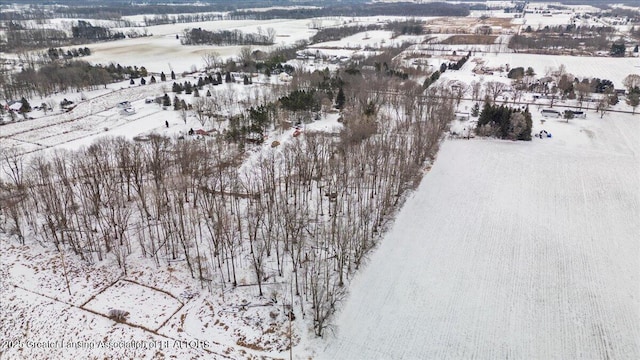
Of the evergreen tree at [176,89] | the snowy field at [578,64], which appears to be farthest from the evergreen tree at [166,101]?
the snowy field at [578,64]

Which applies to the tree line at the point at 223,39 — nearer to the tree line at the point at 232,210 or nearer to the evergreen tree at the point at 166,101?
the evergreen tree at the point at 166,101

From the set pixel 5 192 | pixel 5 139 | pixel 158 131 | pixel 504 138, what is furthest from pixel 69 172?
pixel 504 138

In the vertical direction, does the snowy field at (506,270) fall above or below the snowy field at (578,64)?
below

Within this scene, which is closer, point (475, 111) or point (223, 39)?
point (475, 111)

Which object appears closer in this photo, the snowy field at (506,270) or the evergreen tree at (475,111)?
the snowy field at (506,270)

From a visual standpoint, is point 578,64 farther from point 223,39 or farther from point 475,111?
point 223,39

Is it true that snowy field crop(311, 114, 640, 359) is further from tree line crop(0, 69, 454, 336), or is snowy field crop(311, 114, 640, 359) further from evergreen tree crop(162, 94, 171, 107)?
evergreen tree crop(162, 94, 171, 107)

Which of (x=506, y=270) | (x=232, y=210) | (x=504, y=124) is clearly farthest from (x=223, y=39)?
(x=506, y=270)

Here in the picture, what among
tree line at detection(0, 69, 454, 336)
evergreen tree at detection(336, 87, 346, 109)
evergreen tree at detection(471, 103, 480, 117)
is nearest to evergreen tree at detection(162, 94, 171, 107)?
tree line at detection(0, 69, 454, 336)
